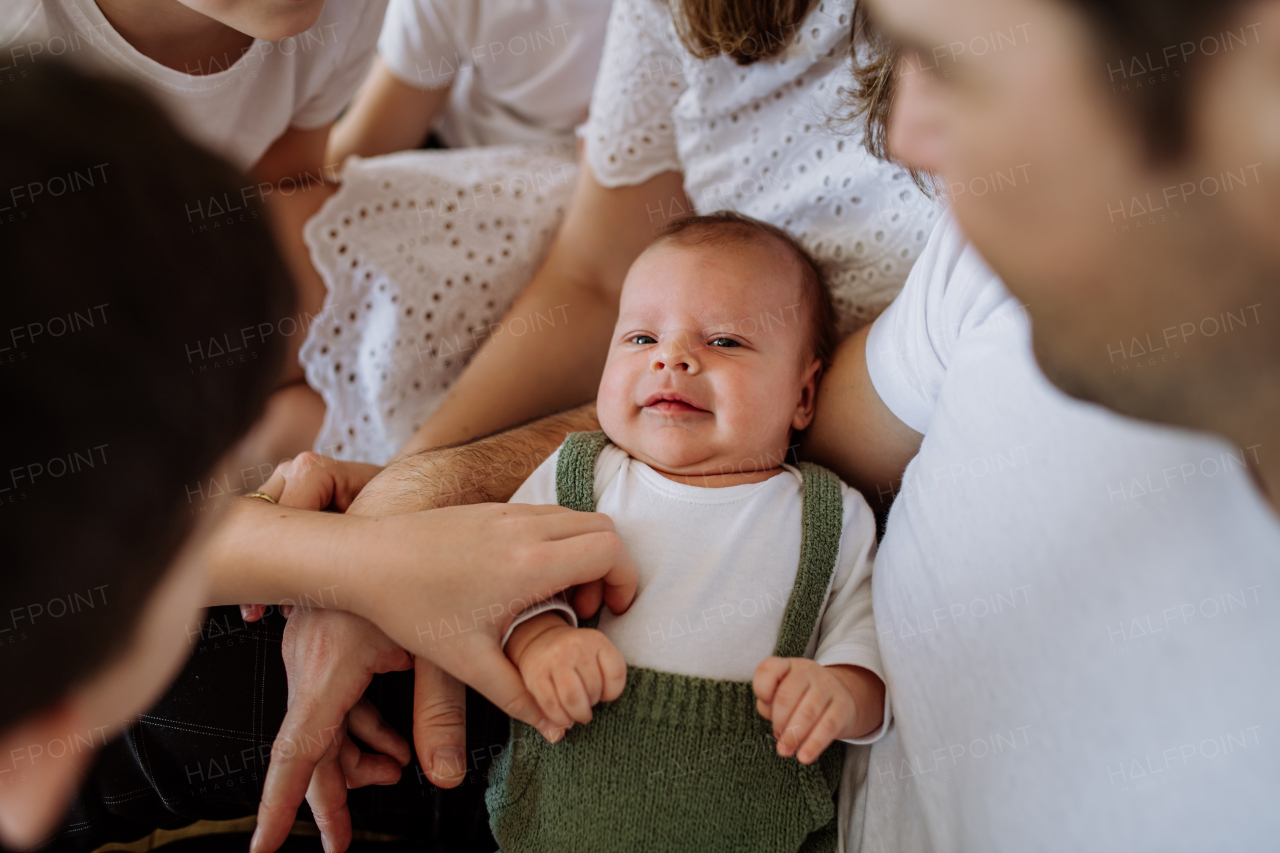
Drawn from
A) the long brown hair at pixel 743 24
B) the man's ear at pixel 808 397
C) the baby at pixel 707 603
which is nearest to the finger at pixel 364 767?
the baby at pixel 707 603

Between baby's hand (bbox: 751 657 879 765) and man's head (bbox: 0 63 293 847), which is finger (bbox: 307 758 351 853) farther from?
baby's hand (bbox: 751 657 879 765)

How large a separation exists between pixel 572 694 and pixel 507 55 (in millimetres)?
1154

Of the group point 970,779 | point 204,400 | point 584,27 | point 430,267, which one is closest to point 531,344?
point 430,267

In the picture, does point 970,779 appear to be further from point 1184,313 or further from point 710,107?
point 710,107

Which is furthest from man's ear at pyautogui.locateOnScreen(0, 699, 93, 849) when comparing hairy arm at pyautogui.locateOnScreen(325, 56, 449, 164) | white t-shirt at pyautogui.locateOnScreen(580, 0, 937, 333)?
hairy arm at pyautogui.locateOnScreen(325, 56, 449, 164)

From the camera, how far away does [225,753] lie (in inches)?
31.9

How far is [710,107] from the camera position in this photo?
3.45 ft

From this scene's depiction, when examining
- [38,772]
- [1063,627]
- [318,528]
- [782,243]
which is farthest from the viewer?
[782,243]

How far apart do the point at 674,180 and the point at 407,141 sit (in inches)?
25.3

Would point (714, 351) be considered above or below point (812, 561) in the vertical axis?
above

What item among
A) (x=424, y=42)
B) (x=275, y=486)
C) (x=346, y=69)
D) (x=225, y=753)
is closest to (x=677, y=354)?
→ (x=275, y=486)

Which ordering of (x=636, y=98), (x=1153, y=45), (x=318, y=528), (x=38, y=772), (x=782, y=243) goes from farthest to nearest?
(x=636, y=98) → (x=782, y=243) → (x=318, y=528) → (x=38, y=772) → (x=1153, y=45)

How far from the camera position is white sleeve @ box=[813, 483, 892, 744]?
2.33 feet

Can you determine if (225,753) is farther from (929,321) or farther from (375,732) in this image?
(929,321)
